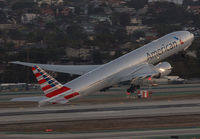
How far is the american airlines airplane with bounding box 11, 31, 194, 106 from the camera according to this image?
2479 inches

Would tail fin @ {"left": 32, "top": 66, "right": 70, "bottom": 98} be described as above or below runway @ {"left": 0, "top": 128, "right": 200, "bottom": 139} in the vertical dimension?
above

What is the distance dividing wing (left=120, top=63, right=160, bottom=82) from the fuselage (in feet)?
2.05

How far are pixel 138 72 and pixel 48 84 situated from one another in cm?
1923

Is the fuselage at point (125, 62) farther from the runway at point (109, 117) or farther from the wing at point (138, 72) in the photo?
the runway at point (109, 117)

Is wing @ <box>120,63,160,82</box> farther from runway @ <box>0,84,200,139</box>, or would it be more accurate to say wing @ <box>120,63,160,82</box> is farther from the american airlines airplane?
runway @ <box>0,84,200,139</box>

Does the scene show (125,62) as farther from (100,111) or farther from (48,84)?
(48,84)

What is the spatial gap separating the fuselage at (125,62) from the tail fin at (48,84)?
3.61 metres


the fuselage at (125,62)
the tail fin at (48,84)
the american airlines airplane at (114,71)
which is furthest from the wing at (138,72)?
the tail fin at (48,84)

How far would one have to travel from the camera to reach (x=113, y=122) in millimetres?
58875

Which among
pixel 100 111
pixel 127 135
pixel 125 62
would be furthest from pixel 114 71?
pixel 127 135

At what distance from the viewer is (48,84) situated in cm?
6172

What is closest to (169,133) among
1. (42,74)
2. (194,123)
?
(194,123)

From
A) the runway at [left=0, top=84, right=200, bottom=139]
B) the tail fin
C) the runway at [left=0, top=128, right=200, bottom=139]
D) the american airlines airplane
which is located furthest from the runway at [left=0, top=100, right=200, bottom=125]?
the runway at [left=0, top=128, right=200, bottom=139]

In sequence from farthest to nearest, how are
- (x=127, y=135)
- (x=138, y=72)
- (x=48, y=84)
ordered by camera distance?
(x=138, y=72) < (x=48, y=84) < (x=127, y=135)
